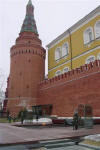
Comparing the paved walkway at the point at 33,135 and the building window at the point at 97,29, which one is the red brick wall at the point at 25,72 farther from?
the paved walkway at the point at 33,135

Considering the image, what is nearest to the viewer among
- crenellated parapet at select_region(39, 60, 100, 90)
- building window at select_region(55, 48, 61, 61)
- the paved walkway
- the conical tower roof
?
the paved walkway

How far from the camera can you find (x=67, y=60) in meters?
22.6

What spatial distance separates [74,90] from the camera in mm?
16938

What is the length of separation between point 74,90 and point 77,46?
20.9 ft

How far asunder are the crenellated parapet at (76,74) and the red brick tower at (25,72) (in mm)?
2381

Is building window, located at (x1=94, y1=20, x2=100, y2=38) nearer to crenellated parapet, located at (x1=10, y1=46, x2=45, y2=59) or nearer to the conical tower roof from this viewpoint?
crenellated parapet, located at (x1=10, y1=46, x2=45, y2=59)

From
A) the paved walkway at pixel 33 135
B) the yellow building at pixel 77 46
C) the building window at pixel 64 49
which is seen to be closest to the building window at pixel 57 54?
the yellow building at pixel 77 46

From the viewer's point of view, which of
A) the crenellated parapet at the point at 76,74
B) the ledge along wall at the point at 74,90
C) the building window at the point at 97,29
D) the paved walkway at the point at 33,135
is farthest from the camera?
the building window at the point at 97,29

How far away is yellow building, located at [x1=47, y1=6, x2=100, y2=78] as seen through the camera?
1862 centimetres

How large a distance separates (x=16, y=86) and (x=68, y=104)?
29.0ft

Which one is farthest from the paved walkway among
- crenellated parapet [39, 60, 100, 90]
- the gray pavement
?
crenellated parapet [39, 60, 100, 90]

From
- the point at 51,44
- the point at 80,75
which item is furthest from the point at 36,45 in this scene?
the point at 80,75

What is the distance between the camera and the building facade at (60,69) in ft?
52.3

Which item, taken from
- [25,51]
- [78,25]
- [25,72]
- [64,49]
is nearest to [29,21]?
[25,51]
